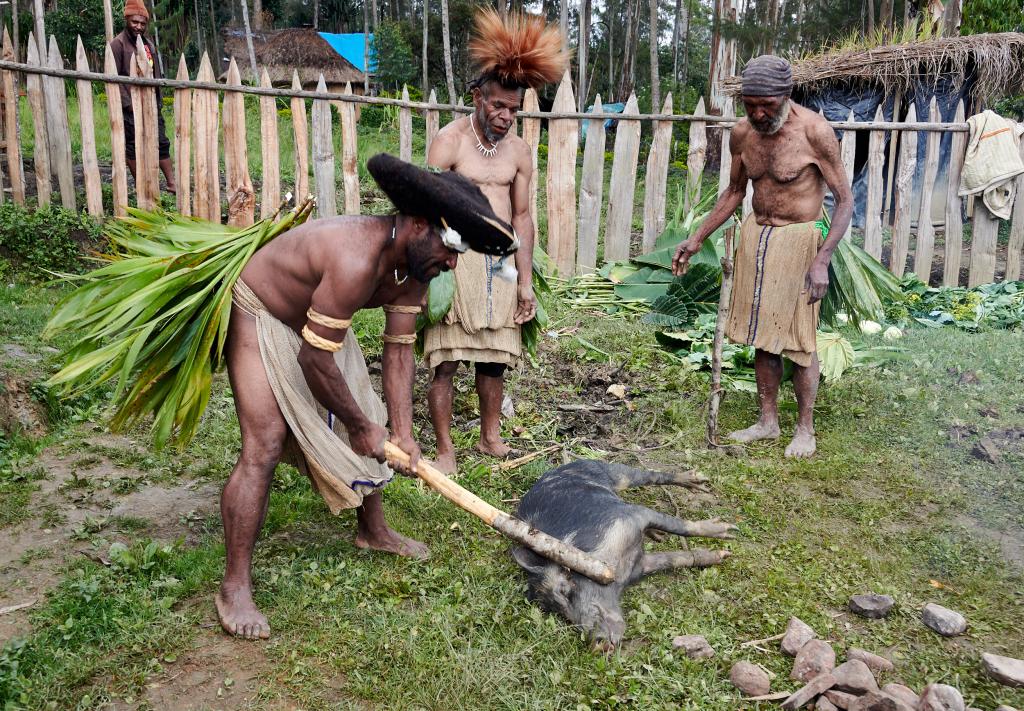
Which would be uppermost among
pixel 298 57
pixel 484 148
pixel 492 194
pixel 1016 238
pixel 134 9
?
pixel 298 57

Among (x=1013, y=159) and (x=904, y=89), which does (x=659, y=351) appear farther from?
(x=904, y=89)

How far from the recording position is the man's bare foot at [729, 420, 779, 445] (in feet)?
16.1

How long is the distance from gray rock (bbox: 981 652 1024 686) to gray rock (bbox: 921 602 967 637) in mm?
222

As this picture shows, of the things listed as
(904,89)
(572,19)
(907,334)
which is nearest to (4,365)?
(907,334)

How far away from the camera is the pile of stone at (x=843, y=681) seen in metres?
2.62

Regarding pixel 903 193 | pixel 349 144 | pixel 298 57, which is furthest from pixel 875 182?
pixel 298 57

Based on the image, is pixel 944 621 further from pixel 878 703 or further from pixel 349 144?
pixel 349 144

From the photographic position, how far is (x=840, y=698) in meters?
2.68

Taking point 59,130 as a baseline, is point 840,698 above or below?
below

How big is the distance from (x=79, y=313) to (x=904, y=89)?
10860mm

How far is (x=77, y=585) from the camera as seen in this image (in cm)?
320

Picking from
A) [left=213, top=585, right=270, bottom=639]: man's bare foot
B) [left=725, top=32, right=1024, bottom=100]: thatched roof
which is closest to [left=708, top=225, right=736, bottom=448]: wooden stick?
[left=213, top=585, right=270, bottom=639]: man's bare foot

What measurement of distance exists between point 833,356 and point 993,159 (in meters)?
3.82

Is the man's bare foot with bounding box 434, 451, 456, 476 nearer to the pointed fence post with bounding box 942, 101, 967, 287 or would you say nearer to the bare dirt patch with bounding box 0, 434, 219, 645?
the bare dirt patch with bounding box 0, 434, 219, 645
